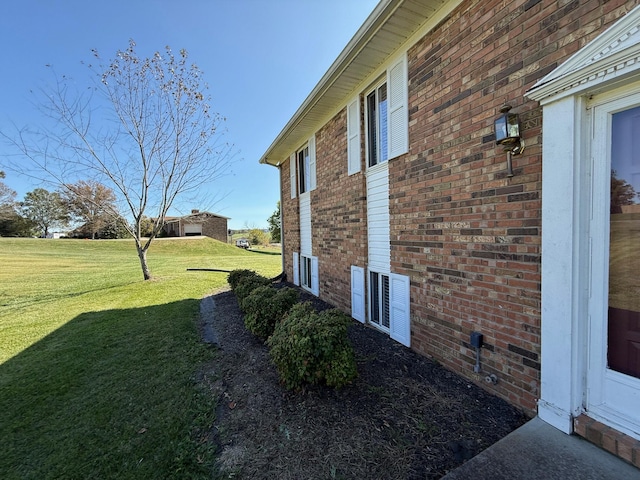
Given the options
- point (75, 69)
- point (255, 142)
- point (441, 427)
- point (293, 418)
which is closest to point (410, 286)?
point (441, 427)

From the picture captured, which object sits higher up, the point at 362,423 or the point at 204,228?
the point at 204,228

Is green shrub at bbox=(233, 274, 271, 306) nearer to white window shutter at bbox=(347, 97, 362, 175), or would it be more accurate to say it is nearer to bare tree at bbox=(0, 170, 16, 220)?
white window shutter at bbox=(347, 97, 362, 175)

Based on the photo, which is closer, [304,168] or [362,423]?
[362,423]

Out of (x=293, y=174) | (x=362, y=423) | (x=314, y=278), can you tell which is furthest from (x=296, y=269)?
(x=362, y=423)

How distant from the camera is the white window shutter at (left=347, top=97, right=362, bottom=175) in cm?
527

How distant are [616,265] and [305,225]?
6892 mm

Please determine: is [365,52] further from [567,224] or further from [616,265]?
[616,265]

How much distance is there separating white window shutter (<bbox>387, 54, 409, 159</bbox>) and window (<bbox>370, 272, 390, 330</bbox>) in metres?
2.08

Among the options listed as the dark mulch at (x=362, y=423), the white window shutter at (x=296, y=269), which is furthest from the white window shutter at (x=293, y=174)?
the dark mulch at (x=362, y=423)

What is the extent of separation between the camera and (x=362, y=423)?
2.51 m

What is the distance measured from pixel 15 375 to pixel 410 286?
5.84 meters

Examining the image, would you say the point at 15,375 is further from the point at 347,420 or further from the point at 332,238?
the point at 332,238

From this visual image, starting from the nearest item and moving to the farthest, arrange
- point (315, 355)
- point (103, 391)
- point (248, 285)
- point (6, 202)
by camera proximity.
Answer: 1. point (315, 355)
2. point (103, 391)
3. point (248, 285)
4. point (6, 202)

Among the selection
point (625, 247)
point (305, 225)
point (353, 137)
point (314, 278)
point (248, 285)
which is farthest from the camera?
point (305, 225)
